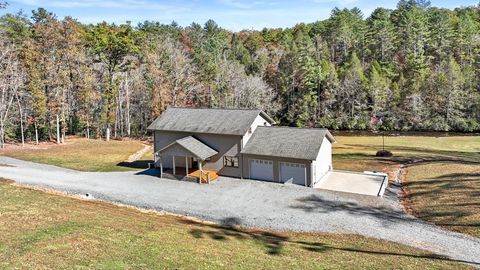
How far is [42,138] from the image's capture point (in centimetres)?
5197

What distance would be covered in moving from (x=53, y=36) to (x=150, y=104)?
1600cm

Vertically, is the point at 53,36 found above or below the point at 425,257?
above

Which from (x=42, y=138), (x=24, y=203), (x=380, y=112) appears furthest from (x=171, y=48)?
(x=24, y=203)

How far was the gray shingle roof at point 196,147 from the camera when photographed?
29.4 metres

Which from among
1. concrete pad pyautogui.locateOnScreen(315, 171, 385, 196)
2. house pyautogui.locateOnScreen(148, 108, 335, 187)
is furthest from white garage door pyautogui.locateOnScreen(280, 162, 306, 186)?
concrete pad pyautogui.locateOnScreen(315, 171, 385, 196)

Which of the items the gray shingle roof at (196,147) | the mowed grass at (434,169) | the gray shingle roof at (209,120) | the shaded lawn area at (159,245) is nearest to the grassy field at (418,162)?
the mowed grass at (434,169)

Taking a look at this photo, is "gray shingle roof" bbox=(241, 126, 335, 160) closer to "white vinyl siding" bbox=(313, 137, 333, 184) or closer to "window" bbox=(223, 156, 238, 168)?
"white vinyl siding" bbox=(313, 137, 333, 184)

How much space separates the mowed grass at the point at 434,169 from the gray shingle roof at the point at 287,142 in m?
6.63

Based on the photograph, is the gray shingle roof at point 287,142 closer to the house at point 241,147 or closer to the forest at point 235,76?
the house at point 241,147

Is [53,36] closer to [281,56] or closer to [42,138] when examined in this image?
[42,138]

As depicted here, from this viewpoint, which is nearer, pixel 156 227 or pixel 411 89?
pixel 156 227

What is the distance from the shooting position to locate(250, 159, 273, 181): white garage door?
96.0 ft

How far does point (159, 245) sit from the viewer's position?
48.9ft

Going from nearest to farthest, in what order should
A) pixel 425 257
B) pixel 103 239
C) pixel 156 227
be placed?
pixel 103 239, pixel 425 257, pixel 156 227
